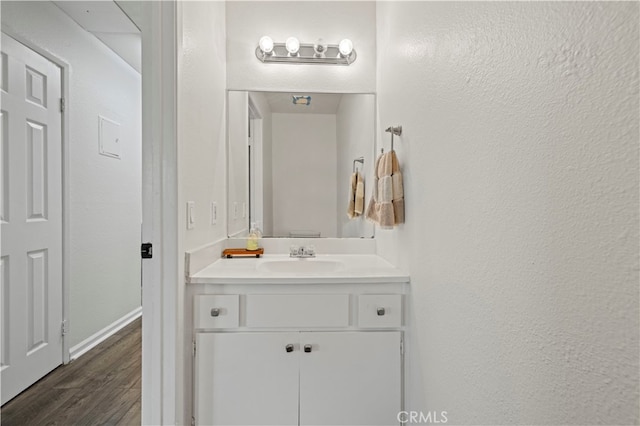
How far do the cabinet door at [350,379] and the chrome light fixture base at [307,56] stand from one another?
1.61m

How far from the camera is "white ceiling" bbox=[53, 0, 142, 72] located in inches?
81.0

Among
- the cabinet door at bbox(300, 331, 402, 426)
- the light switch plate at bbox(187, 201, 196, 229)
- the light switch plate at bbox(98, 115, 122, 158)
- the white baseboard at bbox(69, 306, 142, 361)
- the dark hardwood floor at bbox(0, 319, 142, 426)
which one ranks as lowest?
the dark hardwood floor at bbox(0, 319, 142, 426)

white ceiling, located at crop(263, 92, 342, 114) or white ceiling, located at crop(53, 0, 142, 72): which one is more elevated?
white ceiling, located at crop(53, 0, 142, 72)

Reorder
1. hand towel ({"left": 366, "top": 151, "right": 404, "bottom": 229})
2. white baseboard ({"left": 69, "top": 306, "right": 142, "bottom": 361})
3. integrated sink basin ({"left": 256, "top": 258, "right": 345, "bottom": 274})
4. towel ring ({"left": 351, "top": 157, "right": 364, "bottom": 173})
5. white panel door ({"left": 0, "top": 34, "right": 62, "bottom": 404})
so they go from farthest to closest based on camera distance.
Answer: white baseboard ({"left": 69, "top": 306, "right": 142, "bottom": 361}) < towel ring ({"left": 351, "top": 157, "right": 364, "bottom": 173}) < integrated sink basin ({"left": 256, "top": 258, "right": 345, "bottom": 274}) < white panel door ({"left": 0, "top": 34, "right": 62, "bottom": 404}) < hand towel ({"left": 366, "top": 151, "right": 404, "bottom": 229})

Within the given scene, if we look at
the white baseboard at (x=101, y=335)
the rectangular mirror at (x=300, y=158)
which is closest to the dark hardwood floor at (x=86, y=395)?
the white baseboard at (x=101, y=335)

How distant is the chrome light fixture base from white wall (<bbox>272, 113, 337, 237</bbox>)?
327 mm

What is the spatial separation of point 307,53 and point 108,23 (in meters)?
1.47

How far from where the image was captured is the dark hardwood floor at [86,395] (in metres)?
1.64

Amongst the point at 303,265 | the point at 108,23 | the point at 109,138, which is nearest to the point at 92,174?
the point at 109,138

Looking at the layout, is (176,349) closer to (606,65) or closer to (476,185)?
(476,185)

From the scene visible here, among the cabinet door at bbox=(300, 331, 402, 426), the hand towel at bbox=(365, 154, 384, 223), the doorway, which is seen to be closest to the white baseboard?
the doorway

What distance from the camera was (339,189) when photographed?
2.10m

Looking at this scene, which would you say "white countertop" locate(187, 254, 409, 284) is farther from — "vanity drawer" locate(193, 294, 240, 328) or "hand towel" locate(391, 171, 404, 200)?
"hand towel" locate(391, 171, 404, 200)

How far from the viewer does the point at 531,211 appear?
654mm
